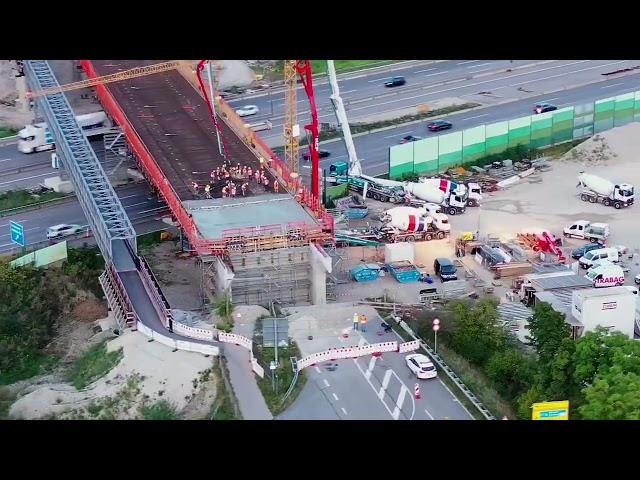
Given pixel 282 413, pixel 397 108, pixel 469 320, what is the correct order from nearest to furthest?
1. pixel 282 413
2. pixel 469 320
3. pixel 397 108

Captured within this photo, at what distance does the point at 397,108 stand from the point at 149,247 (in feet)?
51.0

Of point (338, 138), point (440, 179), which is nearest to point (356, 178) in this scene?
point (440, 179)

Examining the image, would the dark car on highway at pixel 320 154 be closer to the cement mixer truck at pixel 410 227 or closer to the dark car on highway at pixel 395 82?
the cement mixer truck at pixel 410 227

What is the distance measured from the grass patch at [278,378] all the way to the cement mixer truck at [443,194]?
10.9 meters

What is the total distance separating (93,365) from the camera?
2600 centimetres

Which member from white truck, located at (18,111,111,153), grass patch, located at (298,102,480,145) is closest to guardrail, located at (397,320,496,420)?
grass patch, located at (298,102,480,145)

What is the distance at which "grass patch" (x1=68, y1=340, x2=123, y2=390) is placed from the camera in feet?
83.4

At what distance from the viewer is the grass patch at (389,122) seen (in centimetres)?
4272

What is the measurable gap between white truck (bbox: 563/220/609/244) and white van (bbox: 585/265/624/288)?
3.29 meters

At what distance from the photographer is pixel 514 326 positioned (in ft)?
87.9

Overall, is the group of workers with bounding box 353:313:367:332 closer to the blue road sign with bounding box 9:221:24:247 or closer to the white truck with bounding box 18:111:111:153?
the blue road sign with bounding box 9:221:24:247

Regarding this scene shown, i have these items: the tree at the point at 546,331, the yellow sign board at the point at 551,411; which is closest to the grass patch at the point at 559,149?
the tree at the point at 546,331

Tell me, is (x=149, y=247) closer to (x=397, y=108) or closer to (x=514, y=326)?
(x=514, y=326)

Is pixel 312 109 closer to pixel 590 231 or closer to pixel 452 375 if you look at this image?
pixel 590 231
